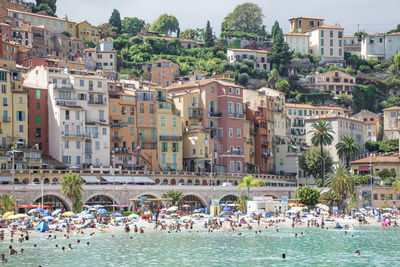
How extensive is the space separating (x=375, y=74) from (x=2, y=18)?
9527cm

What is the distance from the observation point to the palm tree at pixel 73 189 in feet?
321

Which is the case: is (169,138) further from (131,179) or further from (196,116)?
(131,179)

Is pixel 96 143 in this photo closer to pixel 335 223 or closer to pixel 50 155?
pixel 50 155

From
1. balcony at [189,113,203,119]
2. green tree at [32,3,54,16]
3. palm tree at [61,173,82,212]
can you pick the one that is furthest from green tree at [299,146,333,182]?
green tree at [32,3,54,16]

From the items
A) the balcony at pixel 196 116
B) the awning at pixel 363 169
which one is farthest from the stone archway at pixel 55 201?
the awning at pixel 363 169

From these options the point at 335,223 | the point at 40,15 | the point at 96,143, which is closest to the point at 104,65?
the point at 40,15

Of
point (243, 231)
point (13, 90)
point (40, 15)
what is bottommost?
point (243, 231)

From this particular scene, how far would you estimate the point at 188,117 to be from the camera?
5226 inches

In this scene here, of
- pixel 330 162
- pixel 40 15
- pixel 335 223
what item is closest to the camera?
pixel 335 223

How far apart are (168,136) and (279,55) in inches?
2937

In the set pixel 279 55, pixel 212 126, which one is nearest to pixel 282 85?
pixel 279 55

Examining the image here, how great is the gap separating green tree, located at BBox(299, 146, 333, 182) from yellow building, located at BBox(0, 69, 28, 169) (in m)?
53.0

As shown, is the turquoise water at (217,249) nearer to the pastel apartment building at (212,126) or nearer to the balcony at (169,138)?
the balcony at (169,138)

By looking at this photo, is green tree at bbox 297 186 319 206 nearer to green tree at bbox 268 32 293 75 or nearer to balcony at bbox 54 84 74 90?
balcony at bbox 54 84 74 90
